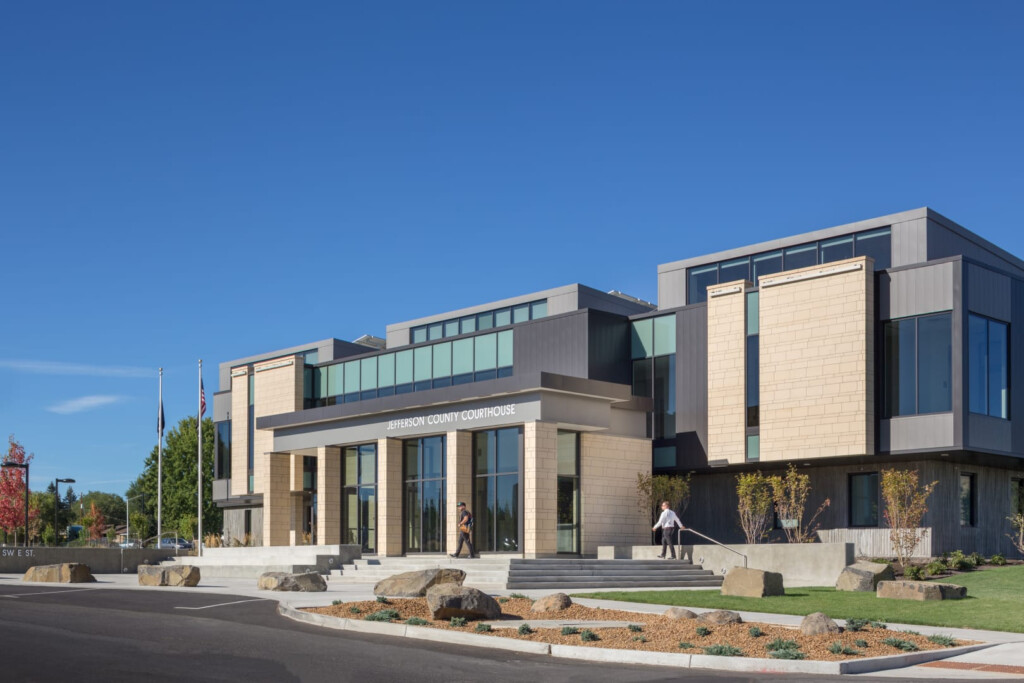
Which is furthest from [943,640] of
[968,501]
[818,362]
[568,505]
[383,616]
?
[968,501]

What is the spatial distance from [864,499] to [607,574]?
32.0 ft

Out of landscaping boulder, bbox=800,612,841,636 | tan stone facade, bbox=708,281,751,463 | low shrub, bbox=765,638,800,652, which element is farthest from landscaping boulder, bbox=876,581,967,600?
tan stone facade, bbox=708,281,751,463

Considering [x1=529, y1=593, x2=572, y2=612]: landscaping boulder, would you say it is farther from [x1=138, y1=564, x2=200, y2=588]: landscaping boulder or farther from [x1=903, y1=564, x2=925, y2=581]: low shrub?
[x1=138, y1=564, x2=200, y2=588]: landscaping boulder

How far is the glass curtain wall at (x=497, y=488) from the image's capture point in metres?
35.8

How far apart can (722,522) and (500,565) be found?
10706 millimetres

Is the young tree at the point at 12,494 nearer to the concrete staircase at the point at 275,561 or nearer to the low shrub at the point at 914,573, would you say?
the concrete staircase at the point at 275,561

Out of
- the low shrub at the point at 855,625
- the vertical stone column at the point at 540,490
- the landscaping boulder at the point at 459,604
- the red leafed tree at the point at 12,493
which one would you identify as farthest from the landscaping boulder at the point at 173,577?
the red leafed tree at the point at 12,493

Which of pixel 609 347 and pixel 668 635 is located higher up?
pixel 609 347

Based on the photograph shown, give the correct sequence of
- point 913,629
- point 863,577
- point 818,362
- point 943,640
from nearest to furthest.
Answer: point 943,640
point 913,629
point 863,577
point 818,362

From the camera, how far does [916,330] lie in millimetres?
32625

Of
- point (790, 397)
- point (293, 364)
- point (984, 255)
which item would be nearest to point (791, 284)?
point (790, 397)

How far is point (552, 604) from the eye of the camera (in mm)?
20062

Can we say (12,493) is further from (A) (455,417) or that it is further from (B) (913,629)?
(B) (913,629)

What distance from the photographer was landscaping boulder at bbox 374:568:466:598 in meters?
21.2
